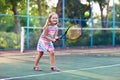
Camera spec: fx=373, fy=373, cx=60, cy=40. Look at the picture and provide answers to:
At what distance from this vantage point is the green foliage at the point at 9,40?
1925cm

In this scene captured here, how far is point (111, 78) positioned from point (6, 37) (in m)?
11.8

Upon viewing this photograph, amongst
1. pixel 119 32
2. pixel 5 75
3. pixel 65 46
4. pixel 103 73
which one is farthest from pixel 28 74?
pixel 119 32

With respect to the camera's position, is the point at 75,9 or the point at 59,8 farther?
the point at 75,9

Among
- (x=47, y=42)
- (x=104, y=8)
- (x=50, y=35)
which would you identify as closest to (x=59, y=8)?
(x=104, y=8)

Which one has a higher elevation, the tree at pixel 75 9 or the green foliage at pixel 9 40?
the tree at pixel 75 9

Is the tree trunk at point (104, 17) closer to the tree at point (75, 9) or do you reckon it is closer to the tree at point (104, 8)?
the tree at point (104, 8)

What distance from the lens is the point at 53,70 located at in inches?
389

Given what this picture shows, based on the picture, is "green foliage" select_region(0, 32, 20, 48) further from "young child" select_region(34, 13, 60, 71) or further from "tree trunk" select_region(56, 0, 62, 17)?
"young child" select_region(34, 13, 60, 71)

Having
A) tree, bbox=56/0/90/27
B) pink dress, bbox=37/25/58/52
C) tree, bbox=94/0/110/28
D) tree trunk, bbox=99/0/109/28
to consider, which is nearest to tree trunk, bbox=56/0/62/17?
tree, bbox=56/0/90/27

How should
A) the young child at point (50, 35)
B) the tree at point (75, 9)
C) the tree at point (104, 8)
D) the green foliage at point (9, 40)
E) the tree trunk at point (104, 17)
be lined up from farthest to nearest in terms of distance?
the tree at point (104, 8) → the tree trunk at point (104, 17) → the tree at point (75, 9) → the green foliage at point (9, 40) → the young child at point (50, 35)

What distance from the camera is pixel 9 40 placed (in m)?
19.5

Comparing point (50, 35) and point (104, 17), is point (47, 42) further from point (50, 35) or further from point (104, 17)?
point (104, 17)

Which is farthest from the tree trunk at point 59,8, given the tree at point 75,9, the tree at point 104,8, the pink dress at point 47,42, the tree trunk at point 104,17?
the pink dress at point 47,42

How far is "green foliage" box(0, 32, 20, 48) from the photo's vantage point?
1925 centimetres
